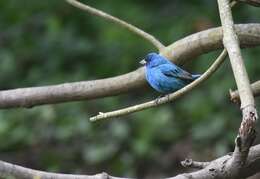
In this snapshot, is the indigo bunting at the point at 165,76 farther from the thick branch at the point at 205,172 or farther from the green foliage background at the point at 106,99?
the green foliage background at the point at 106,99

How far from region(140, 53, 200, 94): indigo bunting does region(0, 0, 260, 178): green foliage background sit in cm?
231

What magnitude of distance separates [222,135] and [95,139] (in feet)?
3.36

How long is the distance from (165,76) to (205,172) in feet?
4.40

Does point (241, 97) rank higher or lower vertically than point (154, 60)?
lower

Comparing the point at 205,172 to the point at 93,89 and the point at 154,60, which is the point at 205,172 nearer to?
the point at 93,89

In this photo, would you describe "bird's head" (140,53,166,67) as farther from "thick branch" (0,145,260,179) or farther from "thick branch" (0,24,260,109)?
"thick branch" (0,145,260,179)

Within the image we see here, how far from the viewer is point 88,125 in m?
7.13

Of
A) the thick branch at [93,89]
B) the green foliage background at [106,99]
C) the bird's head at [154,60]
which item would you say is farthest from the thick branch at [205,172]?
the green foliage background at [106,99]

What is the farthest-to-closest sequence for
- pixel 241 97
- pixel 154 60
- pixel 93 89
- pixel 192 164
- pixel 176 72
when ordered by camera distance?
pixel 154 60
pixel 176 72
pixel 93 89
pixel 192 164
pixel 241 97

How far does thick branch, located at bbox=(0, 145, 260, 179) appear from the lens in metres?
2.88

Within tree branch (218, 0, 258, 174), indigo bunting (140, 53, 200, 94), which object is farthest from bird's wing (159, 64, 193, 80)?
tree branch (218, 0, 258, 174)

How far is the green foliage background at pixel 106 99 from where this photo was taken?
6914mm

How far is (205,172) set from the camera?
316 centimetres

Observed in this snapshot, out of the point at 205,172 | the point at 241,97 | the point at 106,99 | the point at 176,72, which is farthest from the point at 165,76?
the point at 106,99
